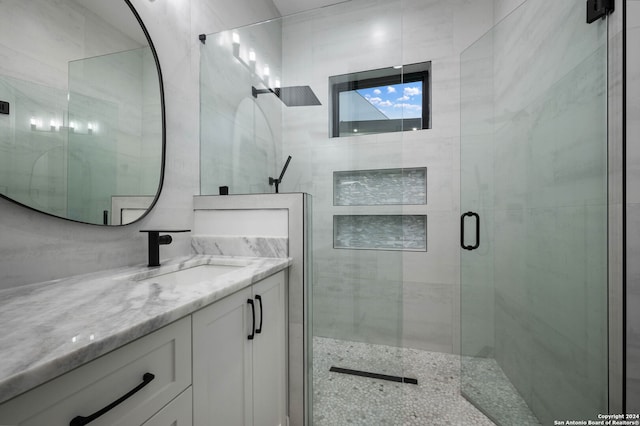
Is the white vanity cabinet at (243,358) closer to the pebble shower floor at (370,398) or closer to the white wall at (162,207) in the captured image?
the pebble shower floor at (370,398)

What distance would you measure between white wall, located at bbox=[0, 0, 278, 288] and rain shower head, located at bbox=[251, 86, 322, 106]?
53cm

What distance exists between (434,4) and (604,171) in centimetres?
194

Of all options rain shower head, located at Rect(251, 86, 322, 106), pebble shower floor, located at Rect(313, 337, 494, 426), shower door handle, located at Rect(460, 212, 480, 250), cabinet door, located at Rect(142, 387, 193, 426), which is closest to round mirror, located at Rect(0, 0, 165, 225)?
rain shower head, located at Rect(251, 86, 322, 106)

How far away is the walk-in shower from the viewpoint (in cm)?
119

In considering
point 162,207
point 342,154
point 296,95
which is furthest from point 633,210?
point 162,207

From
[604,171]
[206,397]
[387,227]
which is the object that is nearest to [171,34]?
[387,227]

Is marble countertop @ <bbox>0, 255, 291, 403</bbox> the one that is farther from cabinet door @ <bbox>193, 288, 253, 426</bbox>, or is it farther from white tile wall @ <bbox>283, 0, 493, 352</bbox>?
white tile wall @ <bbox>283, 0, 493, 352</bbox>

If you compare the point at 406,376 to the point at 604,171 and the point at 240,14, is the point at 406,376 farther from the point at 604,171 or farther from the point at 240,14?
the point at 240,14

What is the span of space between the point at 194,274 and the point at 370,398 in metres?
1.24

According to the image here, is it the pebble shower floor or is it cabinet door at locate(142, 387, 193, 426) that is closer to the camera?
cabinet door at locate(142, 387, 193, 426)

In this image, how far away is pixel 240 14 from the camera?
2.07 metres

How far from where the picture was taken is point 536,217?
1.40 meters
